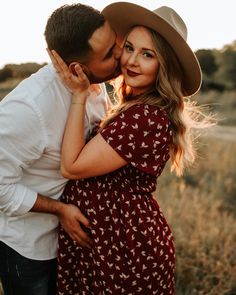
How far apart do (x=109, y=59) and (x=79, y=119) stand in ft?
1.19

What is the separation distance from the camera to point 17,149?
247cm

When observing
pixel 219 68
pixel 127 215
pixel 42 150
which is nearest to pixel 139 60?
pixel 42 150

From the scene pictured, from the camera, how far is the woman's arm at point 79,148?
256 centimetres

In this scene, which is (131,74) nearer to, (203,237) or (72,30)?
(72,30)

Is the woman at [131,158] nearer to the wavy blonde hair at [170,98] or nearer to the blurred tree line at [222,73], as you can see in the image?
the wavy blonde hair at [170,98]

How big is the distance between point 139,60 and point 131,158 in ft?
1.68

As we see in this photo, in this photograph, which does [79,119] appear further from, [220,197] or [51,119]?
[220,197]

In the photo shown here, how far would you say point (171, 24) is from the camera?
8.92 ft

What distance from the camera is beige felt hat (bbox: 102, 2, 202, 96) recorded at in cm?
272

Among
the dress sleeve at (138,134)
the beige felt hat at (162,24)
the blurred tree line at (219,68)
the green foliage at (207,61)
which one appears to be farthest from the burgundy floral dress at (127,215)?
the green foliage at (207,61)

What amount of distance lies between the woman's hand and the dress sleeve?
9.7 inches

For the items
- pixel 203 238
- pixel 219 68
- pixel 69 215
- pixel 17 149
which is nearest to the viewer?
pixel 17 149

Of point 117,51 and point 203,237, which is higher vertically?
point 117,51

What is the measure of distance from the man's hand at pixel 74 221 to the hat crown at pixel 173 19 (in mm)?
1050
